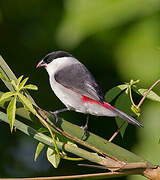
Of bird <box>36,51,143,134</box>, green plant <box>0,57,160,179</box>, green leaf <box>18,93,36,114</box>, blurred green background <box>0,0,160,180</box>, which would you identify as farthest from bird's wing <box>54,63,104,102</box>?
green leaf <box>18,93,36,114</box>

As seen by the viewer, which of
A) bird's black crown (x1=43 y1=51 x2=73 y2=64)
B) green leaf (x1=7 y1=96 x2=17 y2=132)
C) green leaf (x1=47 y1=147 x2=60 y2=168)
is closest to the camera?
green leaf (x1=7 y1=96 x2=17 y2=132)

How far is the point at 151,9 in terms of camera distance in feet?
3.99

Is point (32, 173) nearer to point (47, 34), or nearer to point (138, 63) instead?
point (47, 34)

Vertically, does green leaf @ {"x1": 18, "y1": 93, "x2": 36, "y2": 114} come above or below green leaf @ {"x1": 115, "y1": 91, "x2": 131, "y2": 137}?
above

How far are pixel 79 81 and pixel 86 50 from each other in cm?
74

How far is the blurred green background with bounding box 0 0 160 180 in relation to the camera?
1269mm

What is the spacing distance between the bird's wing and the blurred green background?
165mm

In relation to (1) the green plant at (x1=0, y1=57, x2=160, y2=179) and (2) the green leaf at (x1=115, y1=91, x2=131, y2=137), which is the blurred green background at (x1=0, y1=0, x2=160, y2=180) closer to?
(2) the green leaf at (x1=115, y1=91, x2=131, y2=137)

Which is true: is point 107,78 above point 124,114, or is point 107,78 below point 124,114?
below

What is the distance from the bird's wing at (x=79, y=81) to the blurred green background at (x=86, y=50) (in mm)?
165

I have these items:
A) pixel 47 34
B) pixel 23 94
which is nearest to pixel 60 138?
pixel 23 94

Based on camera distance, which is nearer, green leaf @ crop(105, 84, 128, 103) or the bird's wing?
green leaf @ crop(105, 84, 128, 103)

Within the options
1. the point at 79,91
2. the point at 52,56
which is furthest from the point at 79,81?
the point at 52,56

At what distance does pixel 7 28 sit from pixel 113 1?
246 cm
